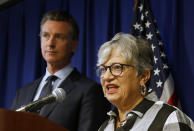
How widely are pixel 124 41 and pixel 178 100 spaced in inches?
40.1

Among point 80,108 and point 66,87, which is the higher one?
point 66,87

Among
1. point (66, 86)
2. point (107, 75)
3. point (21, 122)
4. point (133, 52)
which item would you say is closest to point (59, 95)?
point (107, 75)

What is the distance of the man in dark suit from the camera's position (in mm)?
2143

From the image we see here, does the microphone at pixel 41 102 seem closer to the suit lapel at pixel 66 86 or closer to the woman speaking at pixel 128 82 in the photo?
the woman speaking at pixel 128 82

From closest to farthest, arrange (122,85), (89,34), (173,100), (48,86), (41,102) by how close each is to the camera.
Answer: (41,102) → (122,85) → (48,86) → (173,100) → (89,34)

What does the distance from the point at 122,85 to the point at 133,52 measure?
0.54 ft

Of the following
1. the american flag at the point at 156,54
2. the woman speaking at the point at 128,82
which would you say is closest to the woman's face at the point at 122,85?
the woman speaking at the point at 128,82

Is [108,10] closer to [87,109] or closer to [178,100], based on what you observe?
[178,100]

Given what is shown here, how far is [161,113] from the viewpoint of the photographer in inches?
60.7

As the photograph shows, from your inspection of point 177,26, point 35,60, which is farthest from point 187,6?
point 35,60

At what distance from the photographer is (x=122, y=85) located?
5.54ft

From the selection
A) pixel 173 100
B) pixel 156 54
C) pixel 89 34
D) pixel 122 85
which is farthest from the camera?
pixel 89 34

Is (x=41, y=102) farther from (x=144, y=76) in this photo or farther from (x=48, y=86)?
(x=48, y=86)

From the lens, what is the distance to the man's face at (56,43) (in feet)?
7.66
